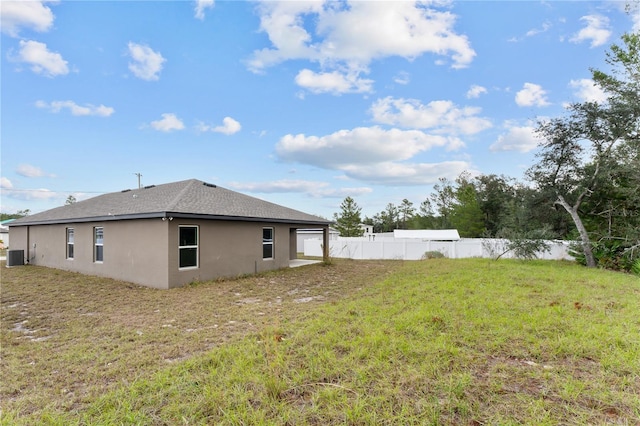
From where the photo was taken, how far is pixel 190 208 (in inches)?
376

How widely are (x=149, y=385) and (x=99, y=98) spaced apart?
42.7ft

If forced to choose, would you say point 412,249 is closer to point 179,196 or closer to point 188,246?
point 188,246

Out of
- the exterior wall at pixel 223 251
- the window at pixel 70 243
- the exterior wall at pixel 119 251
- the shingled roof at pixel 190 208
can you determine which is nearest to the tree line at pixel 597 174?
the shingled roof at pixel 190 208

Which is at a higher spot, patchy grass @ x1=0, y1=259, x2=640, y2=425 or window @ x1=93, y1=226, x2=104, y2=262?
window @ x1=93, y1=226, x2=104, y2=262

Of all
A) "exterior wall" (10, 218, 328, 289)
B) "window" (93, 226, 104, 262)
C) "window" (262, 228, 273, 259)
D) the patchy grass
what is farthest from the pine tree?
the patchy grass

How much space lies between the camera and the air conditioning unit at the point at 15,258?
46.2ft

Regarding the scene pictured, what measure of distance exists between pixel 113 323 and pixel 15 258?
13480 mm

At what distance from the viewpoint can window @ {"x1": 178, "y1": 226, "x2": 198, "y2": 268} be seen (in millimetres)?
9427

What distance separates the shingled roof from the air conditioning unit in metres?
1.39

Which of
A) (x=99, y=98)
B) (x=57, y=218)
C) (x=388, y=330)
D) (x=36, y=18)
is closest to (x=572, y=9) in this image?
(x=388, y=330)

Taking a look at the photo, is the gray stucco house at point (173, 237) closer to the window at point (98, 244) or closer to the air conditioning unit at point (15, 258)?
the window at point (98, 244)

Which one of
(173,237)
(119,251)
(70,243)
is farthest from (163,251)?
(70,243)

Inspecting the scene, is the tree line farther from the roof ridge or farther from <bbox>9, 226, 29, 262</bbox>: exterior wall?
<bbox>9, 226, 29, 262</bbox>: exterior wall

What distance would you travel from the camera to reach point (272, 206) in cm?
1416
